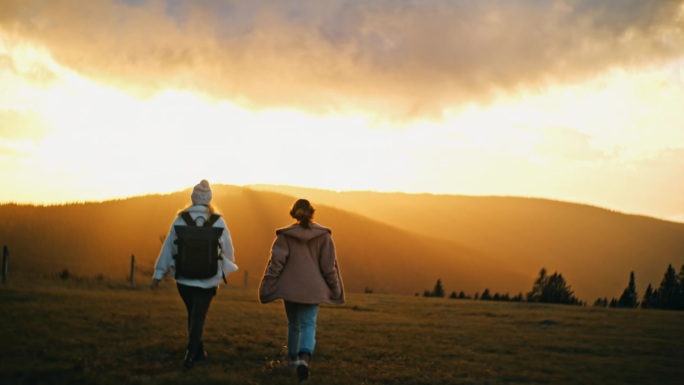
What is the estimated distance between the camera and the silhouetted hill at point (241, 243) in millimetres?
59156

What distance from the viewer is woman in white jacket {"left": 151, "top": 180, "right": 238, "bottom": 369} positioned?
8820 mm

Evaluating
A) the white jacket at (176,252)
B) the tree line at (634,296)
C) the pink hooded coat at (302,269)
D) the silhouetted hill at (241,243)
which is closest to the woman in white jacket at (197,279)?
the white jacket at (176,252)

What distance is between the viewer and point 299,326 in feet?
29.0

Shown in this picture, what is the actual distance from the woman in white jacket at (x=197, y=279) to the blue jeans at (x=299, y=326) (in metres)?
1.09

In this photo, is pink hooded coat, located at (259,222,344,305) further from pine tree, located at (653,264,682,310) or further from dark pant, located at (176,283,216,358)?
pine tree, located at (653,264,682,310)

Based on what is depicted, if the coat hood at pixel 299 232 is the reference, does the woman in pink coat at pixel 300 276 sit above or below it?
below

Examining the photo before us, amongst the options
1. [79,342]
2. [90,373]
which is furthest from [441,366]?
[79,342]

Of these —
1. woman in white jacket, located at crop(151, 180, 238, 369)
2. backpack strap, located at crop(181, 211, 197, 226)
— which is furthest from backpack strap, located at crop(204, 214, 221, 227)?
backpack strap, located at crop(181, 211, 197, 226)

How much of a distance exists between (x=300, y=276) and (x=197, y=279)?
4.91 ft

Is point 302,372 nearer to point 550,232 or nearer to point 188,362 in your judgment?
point 188,362

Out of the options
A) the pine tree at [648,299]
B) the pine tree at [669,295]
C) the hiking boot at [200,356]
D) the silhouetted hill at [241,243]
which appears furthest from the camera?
the silhouetted hill at [241,243]

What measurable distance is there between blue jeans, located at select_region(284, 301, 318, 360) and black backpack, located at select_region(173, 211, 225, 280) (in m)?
1.28

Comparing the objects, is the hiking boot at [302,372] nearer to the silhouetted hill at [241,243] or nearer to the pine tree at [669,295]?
the pine tree at [669,295]

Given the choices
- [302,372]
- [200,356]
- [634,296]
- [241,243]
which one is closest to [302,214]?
[302,372]
